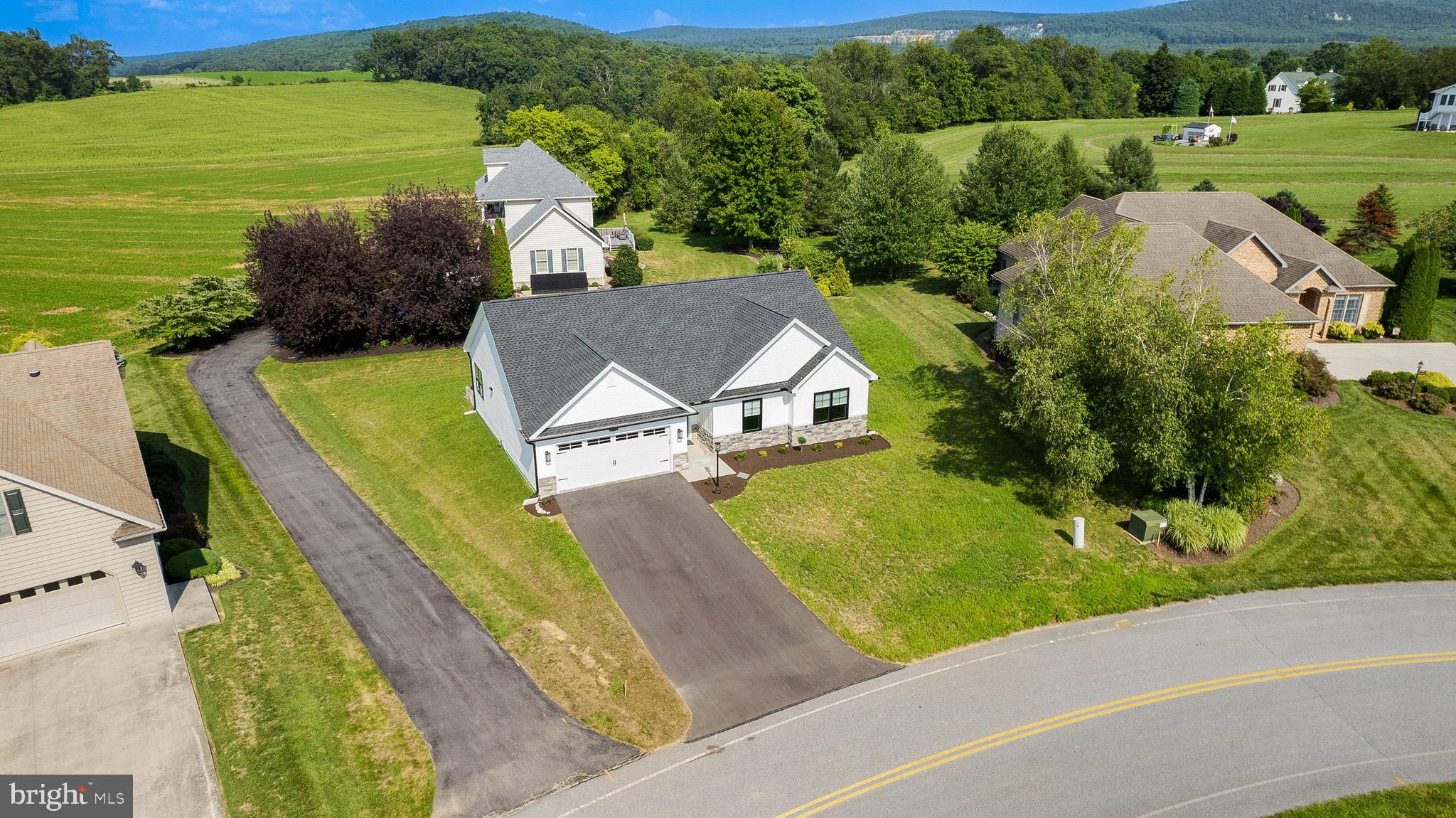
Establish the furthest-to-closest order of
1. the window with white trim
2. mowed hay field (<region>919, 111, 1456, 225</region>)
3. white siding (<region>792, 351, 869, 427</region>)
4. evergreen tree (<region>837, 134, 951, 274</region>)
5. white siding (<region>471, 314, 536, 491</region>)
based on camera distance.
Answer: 1. mowed hay field (<region>919, 111, 1456, 225</region>)
2. evergreen tree (<region>837, 134, 951, 274</region>)
3. the window with white trim
4. white siding (<region>792, 351, 869, 427</region>)
5. white siding (<region>471, 314, 536, 491</region>)

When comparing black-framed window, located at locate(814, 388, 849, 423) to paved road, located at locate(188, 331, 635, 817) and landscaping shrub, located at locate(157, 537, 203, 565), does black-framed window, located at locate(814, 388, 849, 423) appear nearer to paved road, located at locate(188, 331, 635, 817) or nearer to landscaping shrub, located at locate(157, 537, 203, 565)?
paved road, located at locate(188, 331, 635, 817)

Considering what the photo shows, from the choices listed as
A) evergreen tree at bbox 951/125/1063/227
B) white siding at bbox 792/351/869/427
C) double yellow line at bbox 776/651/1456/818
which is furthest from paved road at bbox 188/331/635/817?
evergreen tree at bbox 951/125/1063/227

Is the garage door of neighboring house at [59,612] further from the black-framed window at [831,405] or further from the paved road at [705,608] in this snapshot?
the black-framed window at [831,405]

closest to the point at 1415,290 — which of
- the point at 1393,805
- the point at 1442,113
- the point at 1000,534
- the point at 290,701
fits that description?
the point at 1000,534

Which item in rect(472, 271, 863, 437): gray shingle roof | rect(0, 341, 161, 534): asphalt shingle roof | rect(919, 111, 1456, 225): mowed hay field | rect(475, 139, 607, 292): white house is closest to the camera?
rect(0, 341, 161, 534): asphalt shingle roof

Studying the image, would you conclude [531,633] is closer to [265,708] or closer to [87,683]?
[265,708]

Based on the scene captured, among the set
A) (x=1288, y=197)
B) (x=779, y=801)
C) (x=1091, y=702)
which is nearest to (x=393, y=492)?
(x=779, y=801)

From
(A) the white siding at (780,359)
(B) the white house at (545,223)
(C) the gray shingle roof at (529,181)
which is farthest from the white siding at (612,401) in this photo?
(C) the gray shingle roof at (529,181)

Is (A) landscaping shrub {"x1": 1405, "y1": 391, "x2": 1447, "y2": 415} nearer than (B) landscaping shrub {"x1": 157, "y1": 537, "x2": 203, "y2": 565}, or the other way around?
(B) landscaping shrub {"x1": 157, "y1": 537, "x2": 203, "y2": 565}
